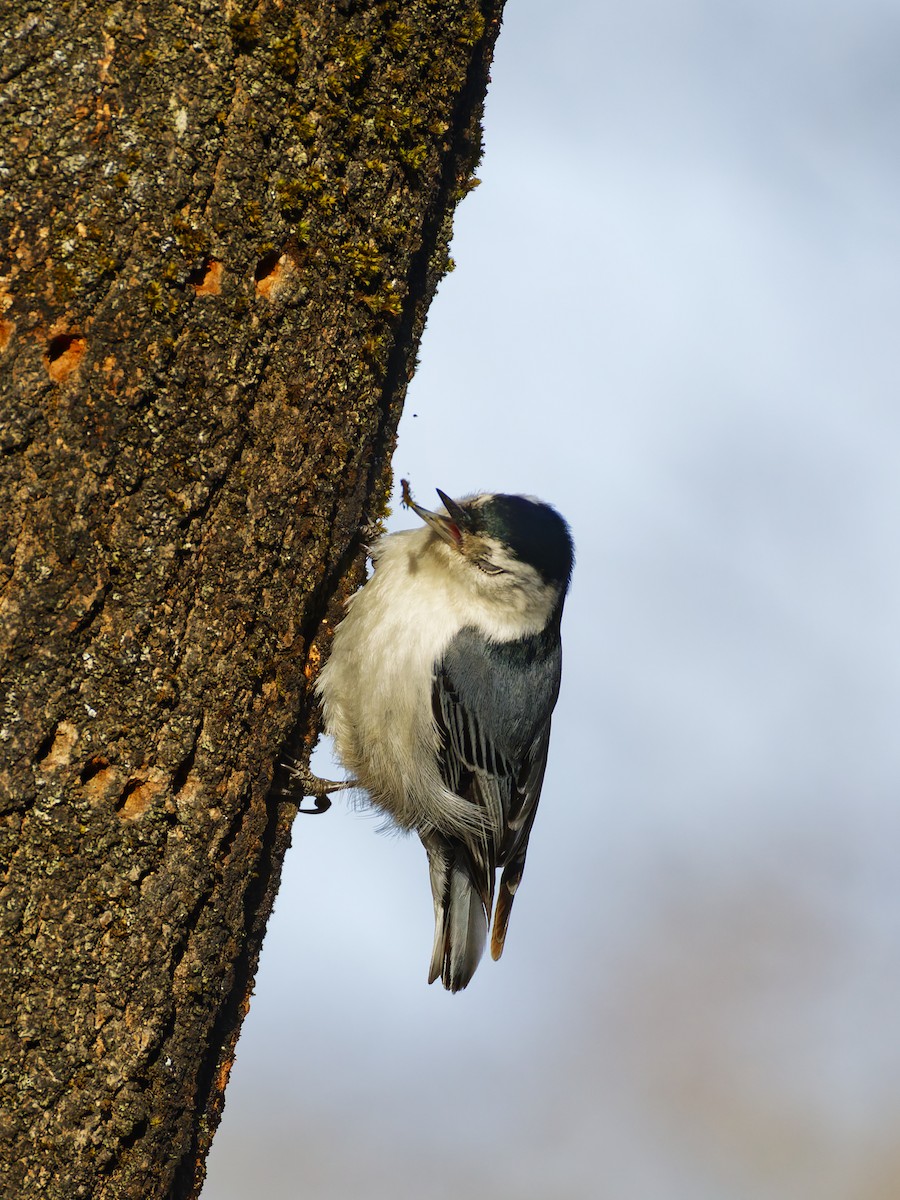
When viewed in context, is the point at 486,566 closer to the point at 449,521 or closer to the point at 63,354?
the point at 449,521

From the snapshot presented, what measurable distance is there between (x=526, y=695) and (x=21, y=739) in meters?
1.66

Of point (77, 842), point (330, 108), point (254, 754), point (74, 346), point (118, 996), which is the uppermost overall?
point (330, 108)

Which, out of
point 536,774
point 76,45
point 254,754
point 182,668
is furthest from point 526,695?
point 76,45

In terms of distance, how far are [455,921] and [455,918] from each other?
10 millimetres

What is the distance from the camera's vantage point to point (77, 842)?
1.83m

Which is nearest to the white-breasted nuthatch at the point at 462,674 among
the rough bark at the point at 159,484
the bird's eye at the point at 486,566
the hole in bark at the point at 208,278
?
the bird's eye at the point at 486,566

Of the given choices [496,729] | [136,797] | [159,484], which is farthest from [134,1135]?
[496,729]

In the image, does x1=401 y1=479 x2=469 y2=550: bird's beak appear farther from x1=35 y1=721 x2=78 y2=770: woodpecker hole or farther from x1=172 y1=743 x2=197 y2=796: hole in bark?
x1=35 y1=721 x2=78 y2=770: woodpecker hole

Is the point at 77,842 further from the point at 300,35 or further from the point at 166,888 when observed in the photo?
the point at 300,35

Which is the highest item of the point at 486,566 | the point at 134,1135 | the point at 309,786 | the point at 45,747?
the point at 486,566

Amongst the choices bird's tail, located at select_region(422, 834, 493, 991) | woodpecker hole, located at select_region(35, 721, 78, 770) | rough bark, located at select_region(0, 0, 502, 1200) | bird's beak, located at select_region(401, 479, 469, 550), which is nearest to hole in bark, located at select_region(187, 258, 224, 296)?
rough bark, located at select_region(0, 0, 502, 1200)

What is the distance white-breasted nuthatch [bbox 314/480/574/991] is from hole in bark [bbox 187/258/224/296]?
1.02m

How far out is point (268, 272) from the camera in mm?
2012

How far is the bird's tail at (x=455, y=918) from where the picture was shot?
354 cm
